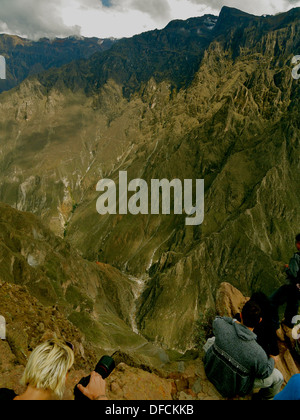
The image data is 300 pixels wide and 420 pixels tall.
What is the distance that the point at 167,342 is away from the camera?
73750mm

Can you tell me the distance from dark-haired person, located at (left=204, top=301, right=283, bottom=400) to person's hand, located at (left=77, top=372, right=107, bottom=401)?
2946mm

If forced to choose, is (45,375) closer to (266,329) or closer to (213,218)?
(266,329)

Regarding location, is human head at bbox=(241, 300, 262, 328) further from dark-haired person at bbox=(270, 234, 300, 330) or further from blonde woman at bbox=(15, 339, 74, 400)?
blonde woman at bbox=(15, 339, 74, 400)

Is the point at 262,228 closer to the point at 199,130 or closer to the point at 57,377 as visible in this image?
the point at 199,130

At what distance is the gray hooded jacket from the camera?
20.3ft

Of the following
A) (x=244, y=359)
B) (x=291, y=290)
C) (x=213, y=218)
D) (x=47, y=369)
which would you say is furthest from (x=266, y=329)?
(x=213, y=218)

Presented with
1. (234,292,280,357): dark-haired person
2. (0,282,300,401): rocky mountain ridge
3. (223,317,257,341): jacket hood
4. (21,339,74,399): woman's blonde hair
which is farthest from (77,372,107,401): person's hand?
(234,292,280,357): dark-haired person

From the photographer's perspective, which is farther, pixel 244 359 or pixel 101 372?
pixel 244 359

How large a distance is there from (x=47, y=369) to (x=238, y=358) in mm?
4375

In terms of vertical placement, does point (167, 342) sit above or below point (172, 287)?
below

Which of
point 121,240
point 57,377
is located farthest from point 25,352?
point 121,240

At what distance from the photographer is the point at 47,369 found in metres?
4.31

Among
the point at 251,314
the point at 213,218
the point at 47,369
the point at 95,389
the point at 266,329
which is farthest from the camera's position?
the point at 213,218
